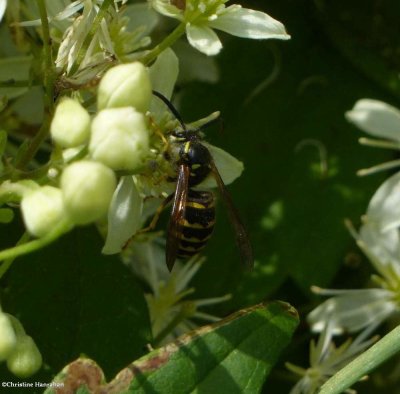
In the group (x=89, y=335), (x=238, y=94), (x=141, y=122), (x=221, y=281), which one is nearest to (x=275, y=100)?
(x=238, y=94)

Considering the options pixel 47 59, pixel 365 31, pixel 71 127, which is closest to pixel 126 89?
pixel 71 127

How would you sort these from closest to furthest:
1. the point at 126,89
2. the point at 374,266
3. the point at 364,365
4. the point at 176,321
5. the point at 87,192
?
1. the point at 87,192
2. the point at 126,89
3. the point at 364,365
4. the point at 176,321
5. the point at 374,266

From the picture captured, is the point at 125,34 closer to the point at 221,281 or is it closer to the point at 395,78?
the point at 221,281

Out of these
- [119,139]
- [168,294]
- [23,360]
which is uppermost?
[119,139]

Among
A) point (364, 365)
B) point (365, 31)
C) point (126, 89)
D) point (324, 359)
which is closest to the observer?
point (126, 89)

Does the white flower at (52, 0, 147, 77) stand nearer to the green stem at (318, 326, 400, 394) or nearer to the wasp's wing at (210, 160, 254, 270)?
the wasp's wing at (210, 160, 254, 270)

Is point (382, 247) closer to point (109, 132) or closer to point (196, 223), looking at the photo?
point (196, 223)

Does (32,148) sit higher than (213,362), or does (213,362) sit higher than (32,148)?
(32,148)
